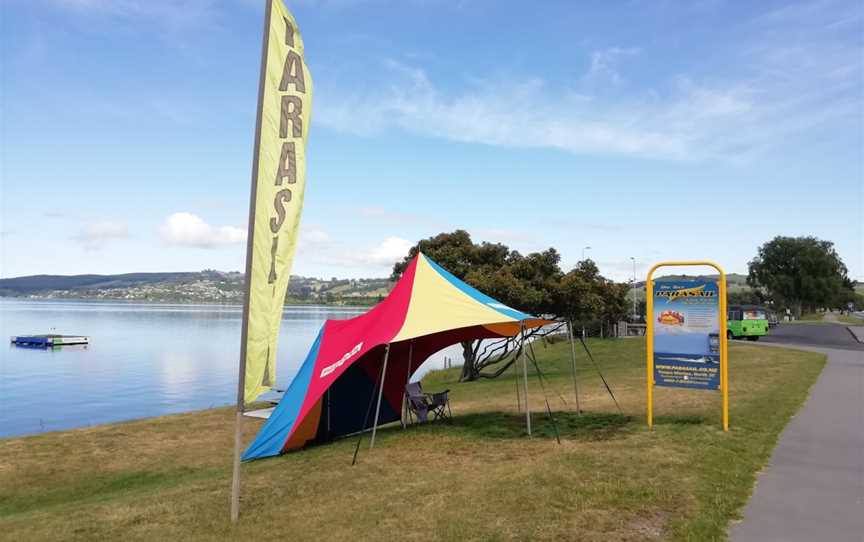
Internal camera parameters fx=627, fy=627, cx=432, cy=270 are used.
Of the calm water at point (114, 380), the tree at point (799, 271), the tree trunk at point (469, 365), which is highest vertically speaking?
the tree at point (799, 271)

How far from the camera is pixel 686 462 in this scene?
7.62 meters

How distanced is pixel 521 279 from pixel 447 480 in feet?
56.4

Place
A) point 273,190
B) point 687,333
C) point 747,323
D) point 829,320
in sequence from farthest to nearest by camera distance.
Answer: point 829,320, point 747,323, point 687,333, point 273,190

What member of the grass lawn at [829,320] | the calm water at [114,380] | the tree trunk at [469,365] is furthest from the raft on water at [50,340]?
the grass lawn at [829,320]

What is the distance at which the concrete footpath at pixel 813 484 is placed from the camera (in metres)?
5.37

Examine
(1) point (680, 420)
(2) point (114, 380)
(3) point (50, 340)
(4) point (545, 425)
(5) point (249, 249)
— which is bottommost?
(2) point (114, 380)

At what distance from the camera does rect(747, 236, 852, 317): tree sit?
265 feet

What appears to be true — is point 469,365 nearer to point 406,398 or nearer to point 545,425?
point 406,398

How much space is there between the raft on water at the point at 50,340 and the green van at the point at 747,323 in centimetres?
5660

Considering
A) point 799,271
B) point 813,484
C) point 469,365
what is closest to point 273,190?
point 813,484

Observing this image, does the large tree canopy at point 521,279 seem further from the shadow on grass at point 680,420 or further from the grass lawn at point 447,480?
the shadow on grass at point 680,420

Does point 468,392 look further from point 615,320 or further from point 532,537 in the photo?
point 615,320

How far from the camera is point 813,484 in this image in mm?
6766

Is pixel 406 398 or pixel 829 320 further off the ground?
pixel 829 320
